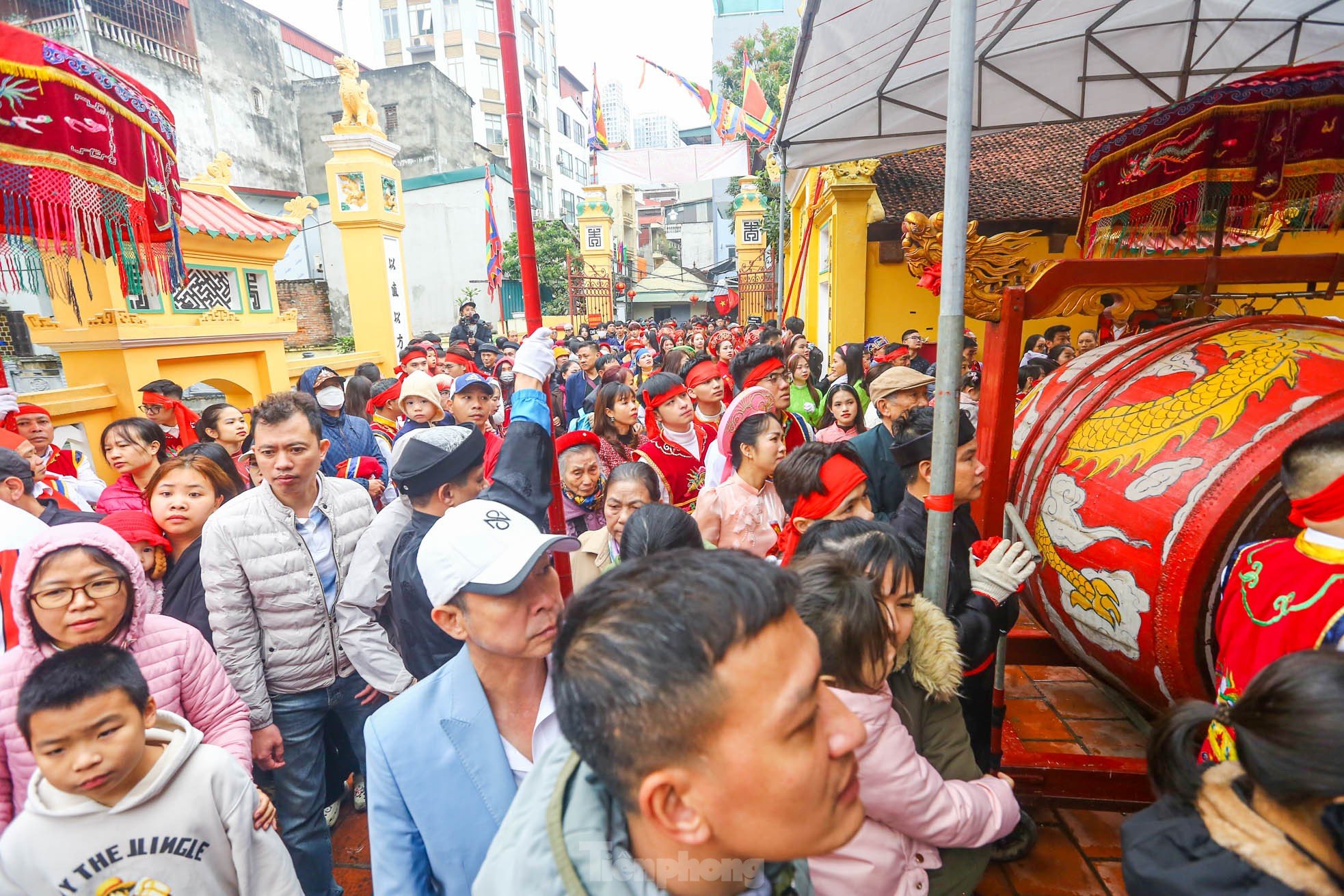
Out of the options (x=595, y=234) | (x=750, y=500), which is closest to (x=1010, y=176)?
(x=750, y=500)

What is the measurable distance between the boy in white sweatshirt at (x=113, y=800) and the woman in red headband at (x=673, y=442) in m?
2.39

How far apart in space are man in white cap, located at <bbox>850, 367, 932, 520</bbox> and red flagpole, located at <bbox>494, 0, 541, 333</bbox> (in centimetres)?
173

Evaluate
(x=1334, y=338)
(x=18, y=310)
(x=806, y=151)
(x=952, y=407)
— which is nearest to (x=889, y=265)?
(x=806, y=151)

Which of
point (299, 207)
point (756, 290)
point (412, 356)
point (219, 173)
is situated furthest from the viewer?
point (756, 290)

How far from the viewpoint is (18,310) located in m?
10.2

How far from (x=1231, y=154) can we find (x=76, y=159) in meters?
4.24

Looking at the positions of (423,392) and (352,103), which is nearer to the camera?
(423,392)

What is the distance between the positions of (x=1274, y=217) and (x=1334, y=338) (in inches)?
59.2

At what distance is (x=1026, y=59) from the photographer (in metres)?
4.02

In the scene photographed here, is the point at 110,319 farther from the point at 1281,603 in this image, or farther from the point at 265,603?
the point at 1281,603

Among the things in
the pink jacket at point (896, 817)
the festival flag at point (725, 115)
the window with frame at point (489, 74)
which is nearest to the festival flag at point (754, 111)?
the festival flag at point (725, 115)

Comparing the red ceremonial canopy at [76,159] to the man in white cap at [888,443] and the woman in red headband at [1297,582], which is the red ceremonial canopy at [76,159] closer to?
the man in white cap at [888,443]

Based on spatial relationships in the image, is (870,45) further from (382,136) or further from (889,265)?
(382,136)

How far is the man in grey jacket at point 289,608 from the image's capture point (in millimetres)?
2242
